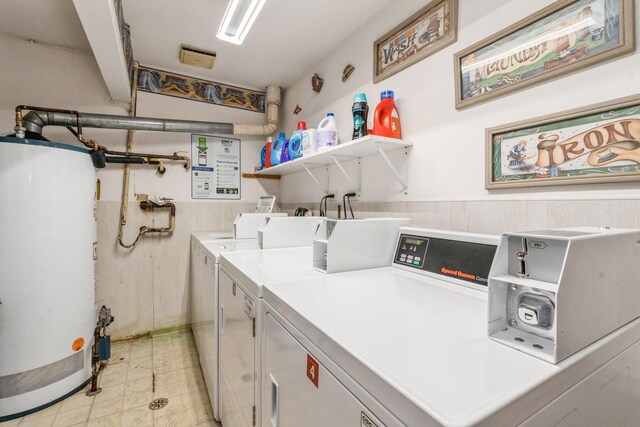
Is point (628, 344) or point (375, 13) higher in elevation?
point (375, 13)

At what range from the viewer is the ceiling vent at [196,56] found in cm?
271

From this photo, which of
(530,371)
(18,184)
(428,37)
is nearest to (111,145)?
(18,184)

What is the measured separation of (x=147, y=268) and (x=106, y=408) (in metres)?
1.36

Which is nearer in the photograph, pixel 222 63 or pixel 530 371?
pixel 530 371

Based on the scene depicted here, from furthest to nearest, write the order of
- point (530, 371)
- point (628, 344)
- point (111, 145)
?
point (111, 145) → point (628, 344) → point (530, 371)

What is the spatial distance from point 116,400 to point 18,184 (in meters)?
1.65

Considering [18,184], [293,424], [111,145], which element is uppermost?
[111,145]

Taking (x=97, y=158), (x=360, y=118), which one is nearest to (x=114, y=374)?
(x=97, y=158)

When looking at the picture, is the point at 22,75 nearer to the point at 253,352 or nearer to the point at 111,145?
the point at 111,145

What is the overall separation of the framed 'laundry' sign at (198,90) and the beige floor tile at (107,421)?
289 centimetres

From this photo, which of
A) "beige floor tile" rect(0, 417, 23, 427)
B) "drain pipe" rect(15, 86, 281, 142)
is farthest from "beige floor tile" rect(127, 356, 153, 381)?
"drain pipe" rect(15, 86, 281, 142)

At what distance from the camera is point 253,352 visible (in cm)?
116

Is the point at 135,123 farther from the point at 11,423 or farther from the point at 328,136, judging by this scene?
the point at 11,423

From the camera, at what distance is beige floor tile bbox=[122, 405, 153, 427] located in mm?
1892
